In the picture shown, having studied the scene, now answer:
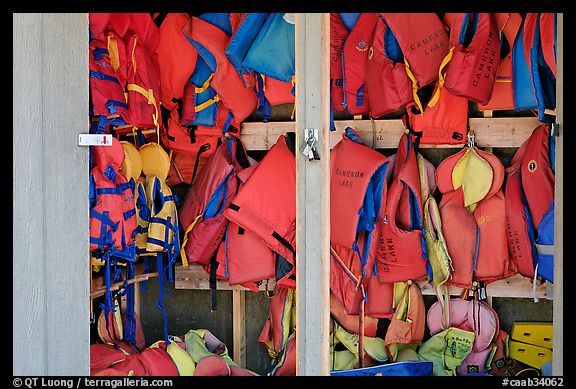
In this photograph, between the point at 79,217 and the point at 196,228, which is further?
the point at 196,228

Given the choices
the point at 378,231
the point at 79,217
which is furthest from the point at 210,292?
the point at 79,217

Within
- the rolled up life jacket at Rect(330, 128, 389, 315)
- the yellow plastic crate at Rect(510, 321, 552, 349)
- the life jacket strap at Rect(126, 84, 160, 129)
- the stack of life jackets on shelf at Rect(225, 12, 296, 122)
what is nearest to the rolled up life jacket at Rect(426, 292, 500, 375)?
the yellow plastic crate at Rect(510, 321, 552, 349)

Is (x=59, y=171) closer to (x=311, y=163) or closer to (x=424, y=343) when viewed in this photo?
(x=311, y=163)

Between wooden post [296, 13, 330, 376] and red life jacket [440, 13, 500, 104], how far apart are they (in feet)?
5.43

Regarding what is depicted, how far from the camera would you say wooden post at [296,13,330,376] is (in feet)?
8.43

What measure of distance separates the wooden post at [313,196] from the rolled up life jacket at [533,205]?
186cm

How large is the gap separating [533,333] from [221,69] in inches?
99.1

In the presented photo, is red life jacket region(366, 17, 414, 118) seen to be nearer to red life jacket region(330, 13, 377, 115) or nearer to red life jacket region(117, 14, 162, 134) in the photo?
red life jacket region(330, 13, 377, 115)

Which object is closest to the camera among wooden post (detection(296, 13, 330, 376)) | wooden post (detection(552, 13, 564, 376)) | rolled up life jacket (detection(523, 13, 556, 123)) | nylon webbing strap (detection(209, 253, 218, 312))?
wooden post (detection(552, 13, 564, 376))

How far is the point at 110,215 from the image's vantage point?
387 cm

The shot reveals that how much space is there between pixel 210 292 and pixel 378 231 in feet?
4.24

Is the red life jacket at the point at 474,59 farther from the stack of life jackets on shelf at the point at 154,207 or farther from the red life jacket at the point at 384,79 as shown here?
the stack of life jackets on shelf at the point at 154,207

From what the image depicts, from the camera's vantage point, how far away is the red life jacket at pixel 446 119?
4.29 m
